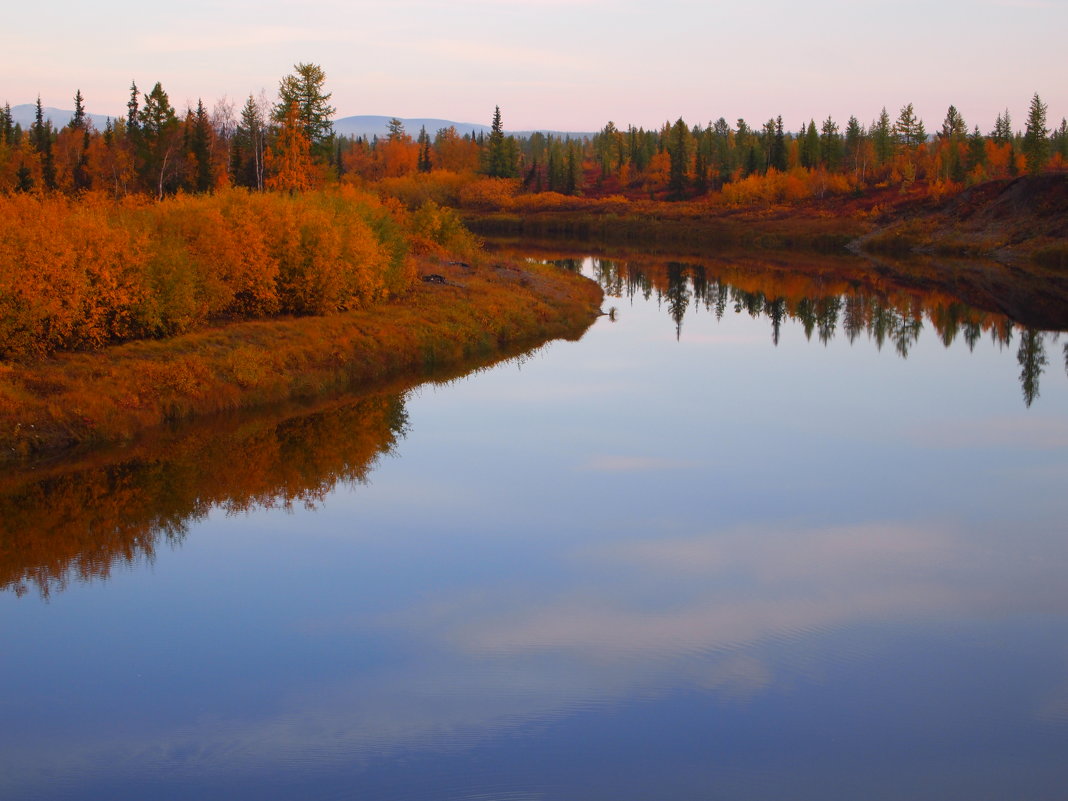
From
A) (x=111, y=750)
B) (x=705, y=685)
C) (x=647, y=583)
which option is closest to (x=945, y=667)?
(x=705, y=685)

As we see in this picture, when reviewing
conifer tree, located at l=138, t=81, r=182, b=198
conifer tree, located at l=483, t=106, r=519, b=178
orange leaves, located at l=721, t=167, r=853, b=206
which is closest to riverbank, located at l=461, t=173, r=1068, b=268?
orange leaves, located at l=721, t=167, r=853, b=206

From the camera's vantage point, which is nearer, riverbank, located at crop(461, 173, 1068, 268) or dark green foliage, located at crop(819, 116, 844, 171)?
riverbank, located at crop(461, 173, 1068, 268)

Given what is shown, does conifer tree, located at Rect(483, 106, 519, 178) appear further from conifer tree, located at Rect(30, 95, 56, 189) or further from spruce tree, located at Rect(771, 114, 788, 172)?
conifer tree, located at Rect(30, 95, 56, 189)

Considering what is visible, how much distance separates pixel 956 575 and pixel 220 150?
74174 mm

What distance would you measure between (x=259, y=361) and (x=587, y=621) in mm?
13513

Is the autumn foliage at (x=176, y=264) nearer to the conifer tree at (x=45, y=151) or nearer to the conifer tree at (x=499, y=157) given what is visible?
the conifer tree at (x=45, y=151)

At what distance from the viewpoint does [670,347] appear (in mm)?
33844

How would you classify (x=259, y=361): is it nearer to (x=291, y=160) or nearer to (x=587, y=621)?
(x=587, y=621)

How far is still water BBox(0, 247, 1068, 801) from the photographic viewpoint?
939cm

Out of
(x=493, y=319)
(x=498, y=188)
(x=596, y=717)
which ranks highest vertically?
(x=498, y=188)

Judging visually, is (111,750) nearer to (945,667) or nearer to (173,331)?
(945,667)

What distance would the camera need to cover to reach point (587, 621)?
12.4m

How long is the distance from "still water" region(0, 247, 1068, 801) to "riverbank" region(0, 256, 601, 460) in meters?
0.97

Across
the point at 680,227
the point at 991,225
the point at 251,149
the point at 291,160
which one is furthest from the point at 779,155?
the point at 291,160
